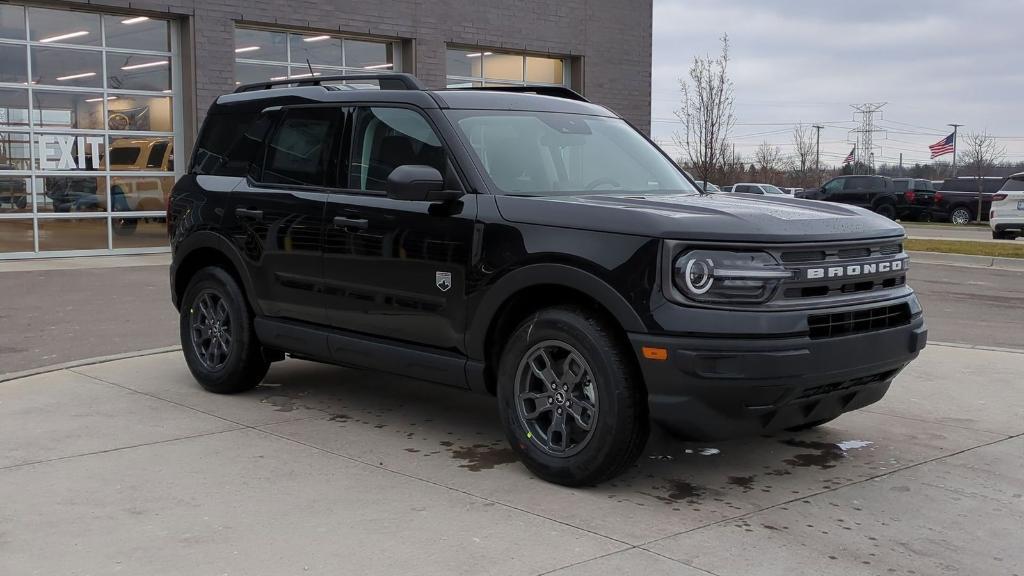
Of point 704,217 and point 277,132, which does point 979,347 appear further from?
point 277,132

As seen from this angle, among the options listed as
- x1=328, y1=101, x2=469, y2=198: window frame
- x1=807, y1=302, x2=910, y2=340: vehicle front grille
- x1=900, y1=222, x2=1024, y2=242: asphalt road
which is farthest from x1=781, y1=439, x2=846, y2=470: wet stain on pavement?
x1=900, y1=222, x2=1024, y2=242: asphalt road

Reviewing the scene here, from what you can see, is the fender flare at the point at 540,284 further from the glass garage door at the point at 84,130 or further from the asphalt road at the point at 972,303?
the glass garage door at the point at 84,130

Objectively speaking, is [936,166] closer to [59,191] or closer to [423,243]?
[59,191]

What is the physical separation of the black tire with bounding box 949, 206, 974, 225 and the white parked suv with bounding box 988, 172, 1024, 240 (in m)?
13.1

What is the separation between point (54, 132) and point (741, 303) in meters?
17.0

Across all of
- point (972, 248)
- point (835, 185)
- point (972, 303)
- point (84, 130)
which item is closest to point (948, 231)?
point (835, 185)

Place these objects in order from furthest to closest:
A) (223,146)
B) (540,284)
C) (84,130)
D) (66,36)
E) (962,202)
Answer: (962,202) < (84,130) < (66,36) < (223,146) < (540,284)

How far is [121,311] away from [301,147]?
19.1 feet

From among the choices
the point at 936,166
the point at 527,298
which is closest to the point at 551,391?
the point at 527,298

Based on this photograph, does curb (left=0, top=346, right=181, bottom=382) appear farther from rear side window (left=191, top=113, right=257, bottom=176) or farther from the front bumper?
the front bumper

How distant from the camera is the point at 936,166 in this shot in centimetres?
9400

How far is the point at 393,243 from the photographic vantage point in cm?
549

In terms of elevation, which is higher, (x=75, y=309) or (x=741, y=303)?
(x=741, y=303)

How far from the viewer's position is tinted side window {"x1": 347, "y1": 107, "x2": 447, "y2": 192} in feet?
18.1
